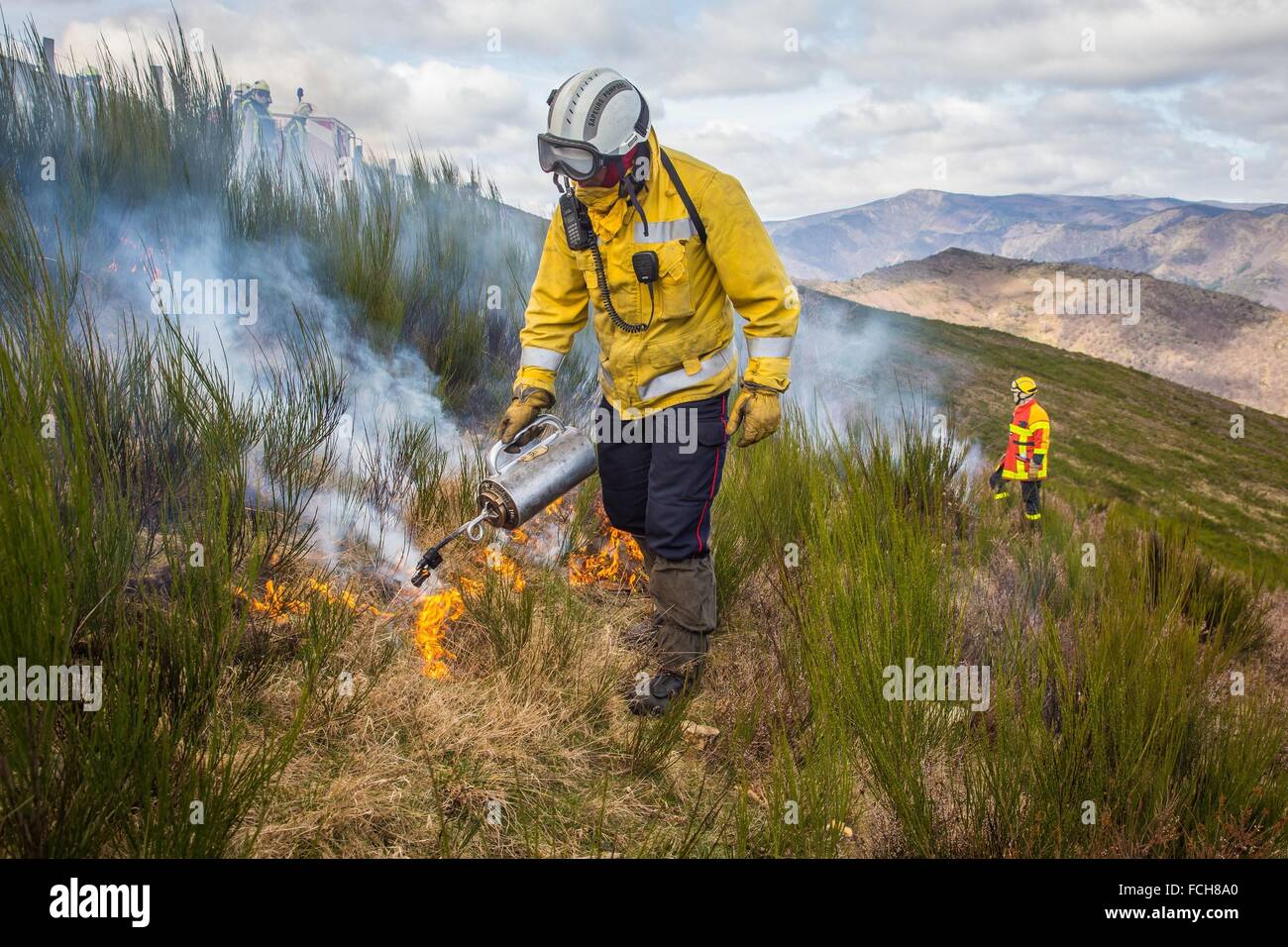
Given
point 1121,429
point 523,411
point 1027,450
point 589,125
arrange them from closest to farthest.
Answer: point 589,125, point 523,411, point 1027,450, point 1121,429

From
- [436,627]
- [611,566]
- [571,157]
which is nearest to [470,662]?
[436,627]

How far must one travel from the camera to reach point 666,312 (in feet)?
9.19

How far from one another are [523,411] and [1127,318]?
78.0 meters

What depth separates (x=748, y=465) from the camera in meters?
4.39

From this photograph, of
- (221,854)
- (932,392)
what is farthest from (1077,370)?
(221,854)

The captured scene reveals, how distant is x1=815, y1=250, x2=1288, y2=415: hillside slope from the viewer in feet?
178

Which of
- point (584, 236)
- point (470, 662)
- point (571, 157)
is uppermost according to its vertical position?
point (571, 157)

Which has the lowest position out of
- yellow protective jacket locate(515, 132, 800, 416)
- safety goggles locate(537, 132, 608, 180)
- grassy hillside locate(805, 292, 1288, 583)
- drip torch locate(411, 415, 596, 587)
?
grassy hillside locate(805, 292, 1288, 583)

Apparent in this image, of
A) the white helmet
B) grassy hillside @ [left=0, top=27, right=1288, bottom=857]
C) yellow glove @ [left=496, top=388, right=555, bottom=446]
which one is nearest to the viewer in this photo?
grassy hillside @ [left=0, top=27, right=1288, bottom=857]

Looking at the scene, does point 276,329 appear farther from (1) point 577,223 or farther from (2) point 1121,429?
(2) point 1121,429

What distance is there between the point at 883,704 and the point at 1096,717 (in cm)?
48

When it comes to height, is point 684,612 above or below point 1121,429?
above

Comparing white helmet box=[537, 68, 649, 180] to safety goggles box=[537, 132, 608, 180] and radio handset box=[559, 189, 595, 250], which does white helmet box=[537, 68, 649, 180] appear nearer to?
safety goggles box=[537, 132, 608, 180]

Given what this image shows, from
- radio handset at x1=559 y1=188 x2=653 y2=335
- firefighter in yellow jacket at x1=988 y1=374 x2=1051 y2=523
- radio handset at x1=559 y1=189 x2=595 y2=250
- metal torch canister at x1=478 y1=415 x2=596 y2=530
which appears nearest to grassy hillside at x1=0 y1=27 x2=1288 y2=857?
metal torch canister at x1=478 y1=415 x2=596 y2=530
